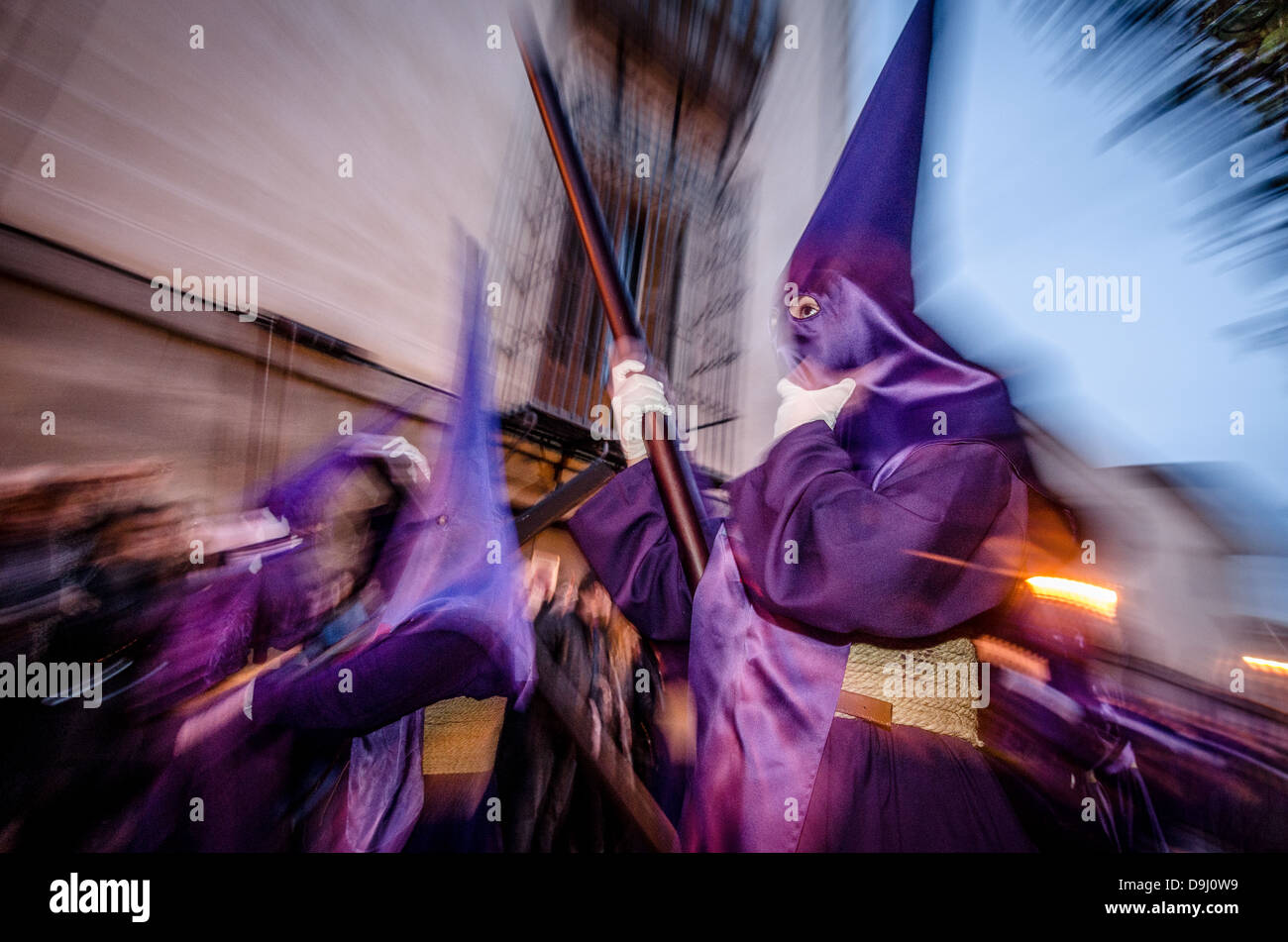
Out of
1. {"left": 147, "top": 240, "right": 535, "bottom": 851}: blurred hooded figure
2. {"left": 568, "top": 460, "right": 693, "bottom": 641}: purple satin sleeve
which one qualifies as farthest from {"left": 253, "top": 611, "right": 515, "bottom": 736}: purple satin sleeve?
{"left": 568, "top": 460, "right": 693, "bottom": 641}: purple satin sleeve

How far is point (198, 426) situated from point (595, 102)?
1.09 metres

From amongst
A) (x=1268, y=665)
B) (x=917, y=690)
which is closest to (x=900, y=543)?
(x=917, y=690)

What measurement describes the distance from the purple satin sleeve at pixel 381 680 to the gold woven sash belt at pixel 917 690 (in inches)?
23.1

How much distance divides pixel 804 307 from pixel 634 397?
323 millimetres

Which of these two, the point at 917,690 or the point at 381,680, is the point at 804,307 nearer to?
the point at 917,690

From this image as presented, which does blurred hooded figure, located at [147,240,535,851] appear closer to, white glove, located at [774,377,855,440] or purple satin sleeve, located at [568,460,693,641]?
purple satin sleeve, located at [568,460,693,641]

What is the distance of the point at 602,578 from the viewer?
97cm

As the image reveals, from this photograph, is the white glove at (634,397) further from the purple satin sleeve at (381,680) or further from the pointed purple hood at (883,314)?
the purple satin sleeve at (381,680)

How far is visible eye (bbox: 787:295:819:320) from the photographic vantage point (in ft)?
2.95

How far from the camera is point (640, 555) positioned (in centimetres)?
96

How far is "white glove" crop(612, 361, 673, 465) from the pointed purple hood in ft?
0.79

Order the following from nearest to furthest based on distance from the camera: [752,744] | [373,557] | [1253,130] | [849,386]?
[752,744] → [849,386] → [373,557] → [1253,130]
